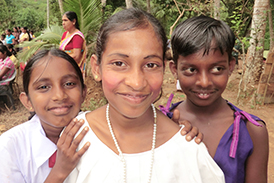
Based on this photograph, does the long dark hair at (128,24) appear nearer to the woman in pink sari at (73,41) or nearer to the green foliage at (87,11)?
the woman in pink sari at (73,41)

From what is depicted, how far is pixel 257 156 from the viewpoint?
1.27 metres

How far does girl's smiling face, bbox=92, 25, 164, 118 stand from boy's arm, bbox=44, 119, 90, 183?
26 centimetres

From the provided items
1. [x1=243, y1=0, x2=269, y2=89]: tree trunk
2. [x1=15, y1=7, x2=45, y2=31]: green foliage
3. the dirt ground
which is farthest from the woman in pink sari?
[x1=15, y1=7, x2=45, y2=31]: green foliage

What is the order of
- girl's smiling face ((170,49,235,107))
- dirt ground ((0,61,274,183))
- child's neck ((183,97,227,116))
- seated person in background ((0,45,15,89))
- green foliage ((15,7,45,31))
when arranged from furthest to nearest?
1. green foliage ((15,7,45,31))
2. seated person in background ((0,45,15,89))
3. dirt ground ((0,61,274,183))
4. child's neck ((183,97,227,116))
5. girl's smiling face ((170,49,235,107))

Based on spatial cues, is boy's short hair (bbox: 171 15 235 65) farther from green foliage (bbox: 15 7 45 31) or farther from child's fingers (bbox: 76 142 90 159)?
green foliage (bbox: 15 7 45 31)

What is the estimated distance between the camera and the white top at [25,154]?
1.21 meters

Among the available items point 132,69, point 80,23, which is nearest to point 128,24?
point 132,69

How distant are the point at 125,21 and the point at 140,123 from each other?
526 millimetres

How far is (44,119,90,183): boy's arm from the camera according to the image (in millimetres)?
1076

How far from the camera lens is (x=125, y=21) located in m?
1.03

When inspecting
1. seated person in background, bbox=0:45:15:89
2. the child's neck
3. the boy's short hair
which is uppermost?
the boy's short hair

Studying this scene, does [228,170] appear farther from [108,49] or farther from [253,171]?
[108,49]

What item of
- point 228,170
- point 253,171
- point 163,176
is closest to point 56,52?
point 163,176

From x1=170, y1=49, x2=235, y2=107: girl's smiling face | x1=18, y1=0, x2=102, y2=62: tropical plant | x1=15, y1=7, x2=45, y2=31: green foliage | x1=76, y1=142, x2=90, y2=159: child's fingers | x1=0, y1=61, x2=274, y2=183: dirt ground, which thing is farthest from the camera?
x1=15, y1=7, x2=45, y2=31: green foliage
